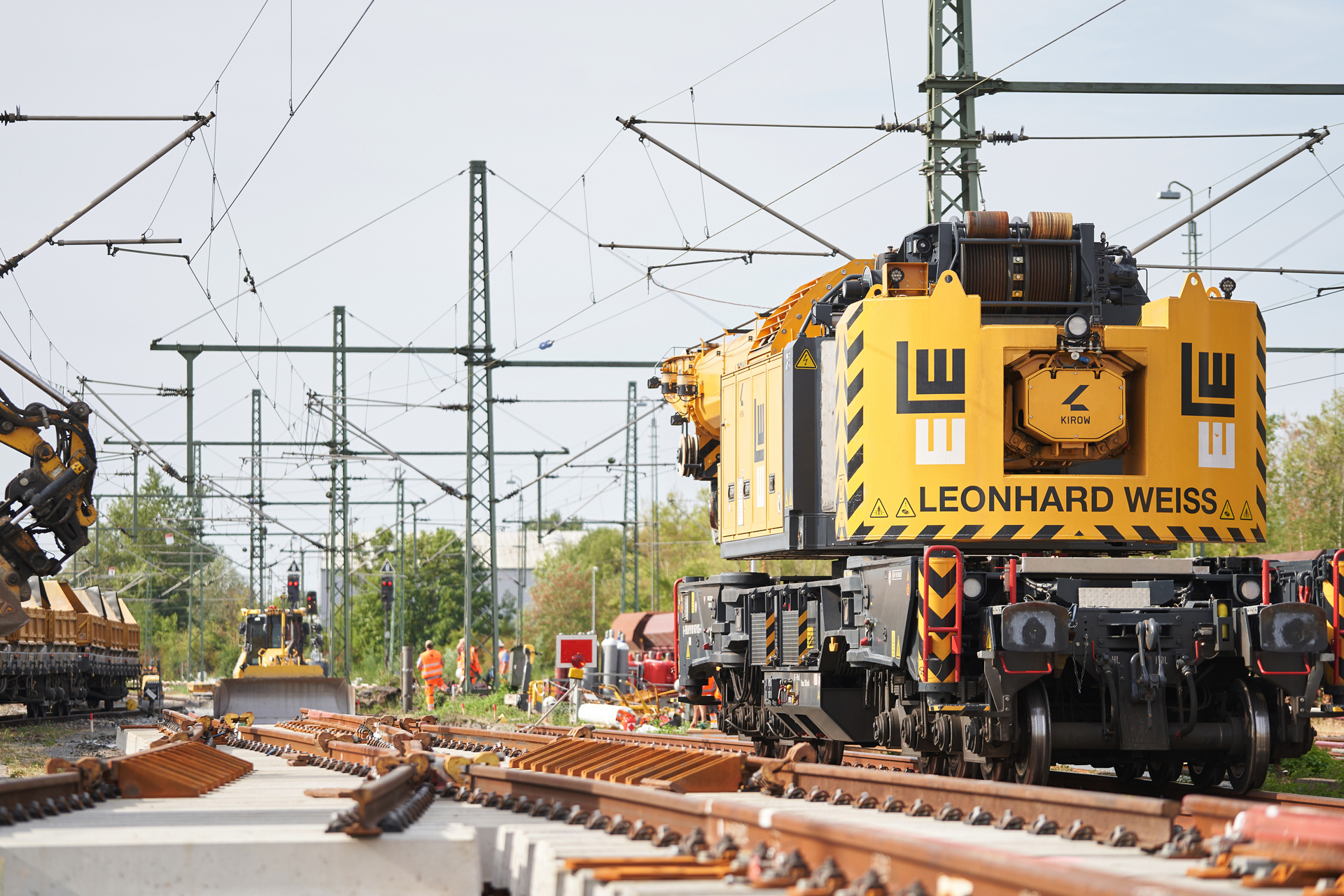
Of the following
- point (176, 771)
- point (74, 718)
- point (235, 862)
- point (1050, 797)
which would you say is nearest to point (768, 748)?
point (176, 771)

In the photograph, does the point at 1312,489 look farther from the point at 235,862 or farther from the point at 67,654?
the point at 235,862

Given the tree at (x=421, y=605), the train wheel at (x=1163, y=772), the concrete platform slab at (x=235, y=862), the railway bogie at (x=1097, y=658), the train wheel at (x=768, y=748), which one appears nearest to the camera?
the concrete platform slab at (x=235, y=862)

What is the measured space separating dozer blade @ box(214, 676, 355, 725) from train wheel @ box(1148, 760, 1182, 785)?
735 inches

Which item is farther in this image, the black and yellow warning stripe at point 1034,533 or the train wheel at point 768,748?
the train wheel at point 768,748

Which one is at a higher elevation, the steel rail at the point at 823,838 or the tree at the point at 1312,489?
the tree at the point at 1312,489

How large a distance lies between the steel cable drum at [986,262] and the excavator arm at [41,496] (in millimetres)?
13264

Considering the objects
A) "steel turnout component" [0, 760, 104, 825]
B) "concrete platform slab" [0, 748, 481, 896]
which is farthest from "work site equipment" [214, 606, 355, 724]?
"concrete platform slab" [0, 748, 481, 896]

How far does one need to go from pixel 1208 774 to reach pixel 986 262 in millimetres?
3739

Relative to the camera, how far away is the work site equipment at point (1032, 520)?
30.3ft

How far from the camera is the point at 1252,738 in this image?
374 inches

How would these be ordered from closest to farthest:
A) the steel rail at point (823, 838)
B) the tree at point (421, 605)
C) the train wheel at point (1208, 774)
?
the steel rail at point (823, 838), the train wheel at point (1208, 774), the tree at point (421, 605)

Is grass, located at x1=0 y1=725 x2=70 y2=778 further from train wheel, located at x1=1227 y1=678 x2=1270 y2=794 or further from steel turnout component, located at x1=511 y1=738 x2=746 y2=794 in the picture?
train wheel, located at x1=1227 y1=678 x2=1270 y2=794

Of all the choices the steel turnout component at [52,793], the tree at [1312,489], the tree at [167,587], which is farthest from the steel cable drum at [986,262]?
the tree at [167,587]

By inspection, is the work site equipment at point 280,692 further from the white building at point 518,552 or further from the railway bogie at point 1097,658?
the white building at point 518,552
